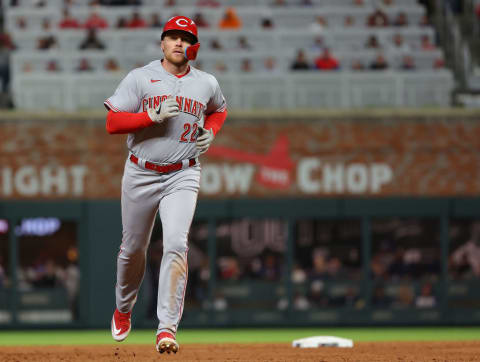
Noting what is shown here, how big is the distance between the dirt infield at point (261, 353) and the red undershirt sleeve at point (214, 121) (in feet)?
5.68

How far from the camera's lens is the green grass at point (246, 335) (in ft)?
51.1

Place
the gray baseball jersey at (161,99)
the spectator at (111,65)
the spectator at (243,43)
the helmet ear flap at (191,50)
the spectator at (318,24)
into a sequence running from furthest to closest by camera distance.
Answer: the spectator at (318,24) → the spectator at (243,43) → the spectator at (111,65) → the gray baseball jersey at (161,99) → the helmet ear flap at (191,50)

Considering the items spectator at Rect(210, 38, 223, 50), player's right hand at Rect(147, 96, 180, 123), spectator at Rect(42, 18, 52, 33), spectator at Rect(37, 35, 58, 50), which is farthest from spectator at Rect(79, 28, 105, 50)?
player's right hand at Rect(147, 96, 180, 123)

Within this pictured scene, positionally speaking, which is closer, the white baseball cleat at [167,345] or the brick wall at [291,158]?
the white baseball cleat at [167,345]

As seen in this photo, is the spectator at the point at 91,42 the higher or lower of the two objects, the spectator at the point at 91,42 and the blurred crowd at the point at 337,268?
the higher

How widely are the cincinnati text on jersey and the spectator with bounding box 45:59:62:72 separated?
1089 cm

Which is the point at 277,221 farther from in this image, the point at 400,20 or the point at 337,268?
the point at 400,20

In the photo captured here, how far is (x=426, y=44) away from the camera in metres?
18.5

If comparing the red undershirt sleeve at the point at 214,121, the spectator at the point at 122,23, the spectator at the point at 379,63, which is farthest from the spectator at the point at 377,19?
the red undershirt sleeve at the point at 214,121

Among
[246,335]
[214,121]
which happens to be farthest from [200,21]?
[214,121]

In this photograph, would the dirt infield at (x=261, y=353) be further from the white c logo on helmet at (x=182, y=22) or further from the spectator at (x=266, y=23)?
the spectator at (x=266, y=23)

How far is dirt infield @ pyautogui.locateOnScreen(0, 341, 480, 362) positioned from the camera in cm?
711

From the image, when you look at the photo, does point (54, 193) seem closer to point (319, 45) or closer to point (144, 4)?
point (144, 4)

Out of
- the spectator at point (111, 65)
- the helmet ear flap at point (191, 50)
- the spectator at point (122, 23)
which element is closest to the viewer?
the helmet ear flap at point (191, 50)
